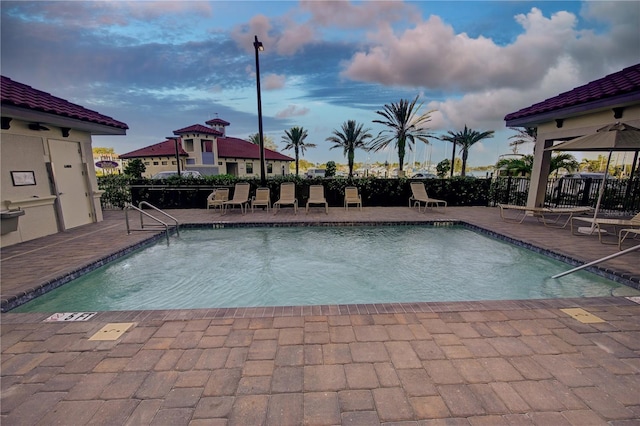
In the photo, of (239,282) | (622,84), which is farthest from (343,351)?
(622,84)

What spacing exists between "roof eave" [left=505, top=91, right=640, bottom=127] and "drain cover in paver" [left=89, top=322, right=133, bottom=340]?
29.3 ft

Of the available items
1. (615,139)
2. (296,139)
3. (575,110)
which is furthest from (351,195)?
(296,139)

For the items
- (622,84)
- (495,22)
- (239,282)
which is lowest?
(239,282)

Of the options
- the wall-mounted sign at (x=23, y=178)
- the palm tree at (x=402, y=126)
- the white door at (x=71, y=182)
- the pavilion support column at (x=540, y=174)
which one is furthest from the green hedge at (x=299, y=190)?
the palm tree at (x=402, y=126)

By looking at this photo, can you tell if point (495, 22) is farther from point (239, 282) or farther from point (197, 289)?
point (197, 289)

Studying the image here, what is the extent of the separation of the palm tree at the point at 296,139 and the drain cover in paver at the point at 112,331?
108 feet

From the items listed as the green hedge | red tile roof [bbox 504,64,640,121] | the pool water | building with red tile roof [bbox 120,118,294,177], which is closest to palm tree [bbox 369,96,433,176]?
the green hedge

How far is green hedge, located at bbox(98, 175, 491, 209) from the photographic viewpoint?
10664 millimetres

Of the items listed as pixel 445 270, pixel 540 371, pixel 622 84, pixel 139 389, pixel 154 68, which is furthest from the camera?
pixel 154 68

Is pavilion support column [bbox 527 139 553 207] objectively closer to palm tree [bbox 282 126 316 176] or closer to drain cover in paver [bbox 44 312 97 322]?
drain cover in paver [bbox 44 312 97 322]

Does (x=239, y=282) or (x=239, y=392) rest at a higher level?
(x=239, y=392)

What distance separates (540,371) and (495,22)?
32.8 feet

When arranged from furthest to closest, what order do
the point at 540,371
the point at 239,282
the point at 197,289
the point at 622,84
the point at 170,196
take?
the point at 170,196 → the point at 622,84 → the point at 239,282 → the point at 197,289 → the point at 540,371

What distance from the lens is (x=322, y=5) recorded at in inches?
311
